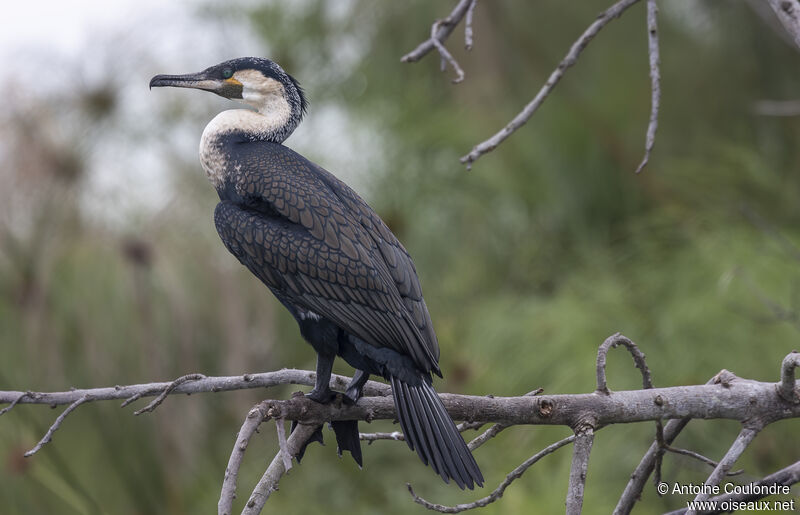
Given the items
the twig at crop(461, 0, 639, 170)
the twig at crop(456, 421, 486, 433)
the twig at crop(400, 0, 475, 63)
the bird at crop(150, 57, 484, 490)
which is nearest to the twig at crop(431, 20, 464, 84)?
the twig at crop(400, 0, 475, 63)

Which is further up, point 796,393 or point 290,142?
point 290,142

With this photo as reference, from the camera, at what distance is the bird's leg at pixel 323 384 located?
187 cm

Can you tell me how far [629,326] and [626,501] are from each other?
277 centimetres

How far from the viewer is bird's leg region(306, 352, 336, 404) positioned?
1.87 metres

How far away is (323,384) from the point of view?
6.25 ft

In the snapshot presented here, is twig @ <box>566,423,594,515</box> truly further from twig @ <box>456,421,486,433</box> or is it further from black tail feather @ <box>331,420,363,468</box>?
black tail feather @ <box>331,420,363,468</box>

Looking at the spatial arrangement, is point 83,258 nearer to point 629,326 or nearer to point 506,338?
point 506,338

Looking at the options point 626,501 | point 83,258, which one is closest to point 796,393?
point 626,501

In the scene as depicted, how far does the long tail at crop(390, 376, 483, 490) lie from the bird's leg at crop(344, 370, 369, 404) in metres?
0.13

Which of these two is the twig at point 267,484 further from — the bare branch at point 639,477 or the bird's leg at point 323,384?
the bare branch at point 639,477

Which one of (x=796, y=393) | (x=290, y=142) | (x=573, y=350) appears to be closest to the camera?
(x=796, y=393)

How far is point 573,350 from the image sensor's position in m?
4.22

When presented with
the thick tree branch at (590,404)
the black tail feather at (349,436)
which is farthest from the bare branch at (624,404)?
the black tail feather at (349,436)

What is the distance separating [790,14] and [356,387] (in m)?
1.10
